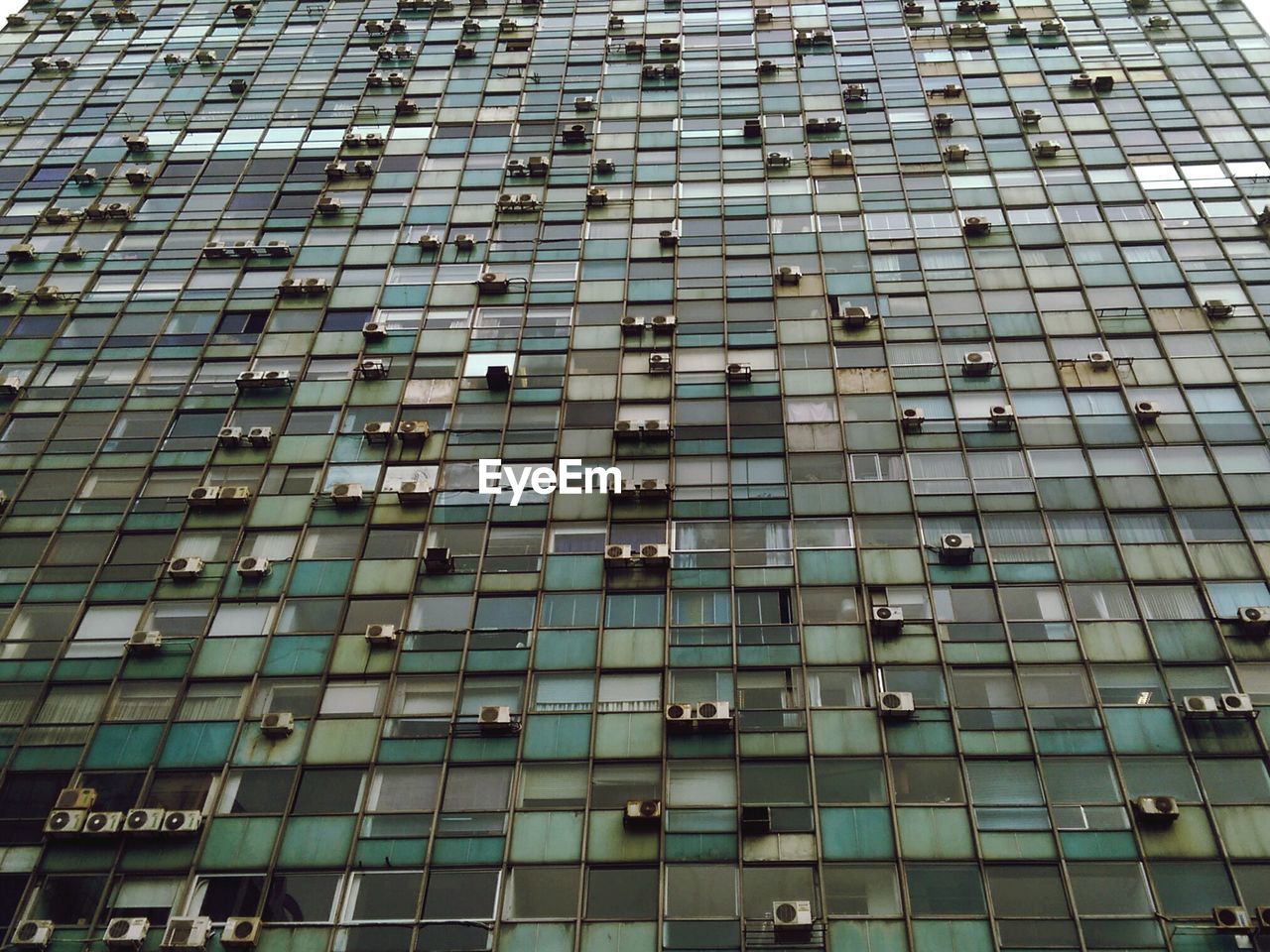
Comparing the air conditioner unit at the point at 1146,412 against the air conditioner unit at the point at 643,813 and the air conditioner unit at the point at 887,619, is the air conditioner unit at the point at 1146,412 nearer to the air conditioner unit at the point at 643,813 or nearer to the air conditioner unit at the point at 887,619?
the air conditioner unit at the point at 887,619

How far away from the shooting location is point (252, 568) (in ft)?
79.2

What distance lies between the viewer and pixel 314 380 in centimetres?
2884

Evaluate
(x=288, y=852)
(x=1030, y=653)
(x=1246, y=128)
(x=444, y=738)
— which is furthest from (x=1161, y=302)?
(x=288, y=852)

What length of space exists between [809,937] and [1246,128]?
30.4 meters

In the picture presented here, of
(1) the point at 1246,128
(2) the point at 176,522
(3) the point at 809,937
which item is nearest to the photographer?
(3) the point at 809,937

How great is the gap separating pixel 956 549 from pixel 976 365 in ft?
20.6

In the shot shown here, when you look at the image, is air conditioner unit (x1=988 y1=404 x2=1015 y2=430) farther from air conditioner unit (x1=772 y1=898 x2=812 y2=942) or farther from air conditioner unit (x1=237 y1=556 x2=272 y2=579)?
air conditioner unit (x1=237 y1=556 x2=272 y2=579)

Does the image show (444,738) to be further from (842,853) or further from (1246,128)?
(1246,128)

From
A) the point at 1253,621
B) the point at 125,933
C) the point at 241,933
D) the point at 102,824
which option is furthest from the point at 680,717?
the point at 1253,621

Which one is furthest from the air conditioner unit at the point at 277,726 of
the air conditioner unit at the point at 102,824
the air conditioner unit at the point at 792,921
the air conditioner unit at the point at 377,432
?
the air conditioner unit at the point at 792,921

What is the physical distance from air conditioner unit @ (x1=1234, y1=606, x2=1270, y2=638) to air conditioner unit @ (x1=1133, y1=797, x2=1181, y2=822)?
450 centimetres

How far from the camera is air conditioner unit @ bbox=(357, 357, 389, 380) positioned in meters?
28.7

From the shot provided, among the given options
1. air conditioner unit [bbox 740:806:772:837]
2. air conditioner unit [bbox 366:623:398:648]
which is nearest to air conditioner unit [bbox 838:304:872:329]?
air conditioner unit [bbox 740:806:772:837]

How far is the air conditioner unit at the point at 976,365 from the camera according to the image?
90.9 ft
